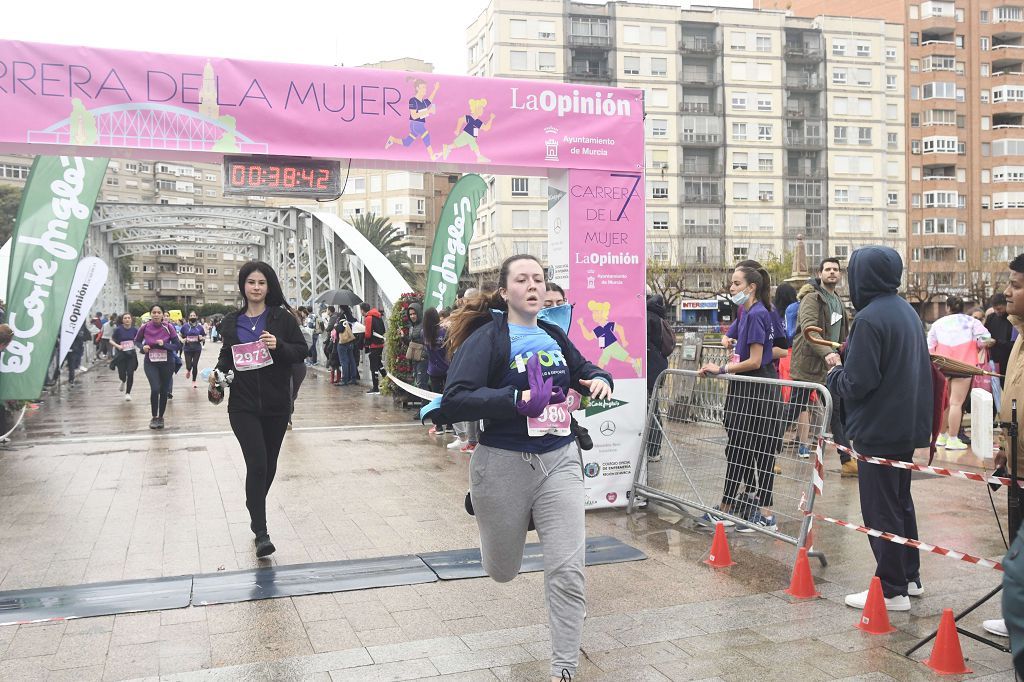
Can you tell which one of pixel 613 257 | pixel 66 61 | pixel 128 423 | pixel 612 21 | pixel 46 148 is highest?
pixel 612 21

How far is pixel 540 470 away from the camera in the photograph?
390cm

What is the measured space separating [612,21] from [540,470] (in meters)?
71.6

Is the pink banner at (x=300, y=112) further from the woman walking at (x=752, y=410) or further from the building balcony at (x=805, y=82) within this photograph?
the building balcony at (x=805, y=82)

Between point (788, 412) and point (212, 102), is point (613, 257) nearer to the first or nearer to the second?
point (788, 412)

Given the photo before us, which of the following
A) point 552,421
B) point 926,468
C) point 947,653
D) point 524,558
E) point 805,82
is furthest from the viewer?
point 805,82

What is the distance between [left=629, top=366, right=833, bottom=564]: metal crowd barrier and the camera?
20.0 ft

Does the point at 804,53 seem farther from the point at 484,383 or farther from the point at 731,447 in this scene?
the point at 484,383

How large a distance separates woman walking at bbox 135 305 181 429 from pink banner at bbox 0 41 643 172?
757 centimetres

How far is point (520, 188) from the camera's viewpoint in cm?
6838

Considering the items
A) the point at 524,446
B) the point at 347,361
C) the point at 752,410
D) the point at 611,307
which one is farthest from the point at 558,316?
the point at 347,361

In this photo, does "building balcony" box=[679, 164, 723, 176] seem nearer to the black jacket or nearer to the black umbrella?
the black umbrella

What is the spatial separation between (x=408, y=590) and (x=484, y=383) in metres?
2.01

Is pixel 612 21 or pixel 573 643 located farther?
pixel 612 21

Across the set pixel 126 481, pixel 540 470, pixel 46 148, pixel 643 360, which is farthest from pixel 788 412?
pixel 126 481
